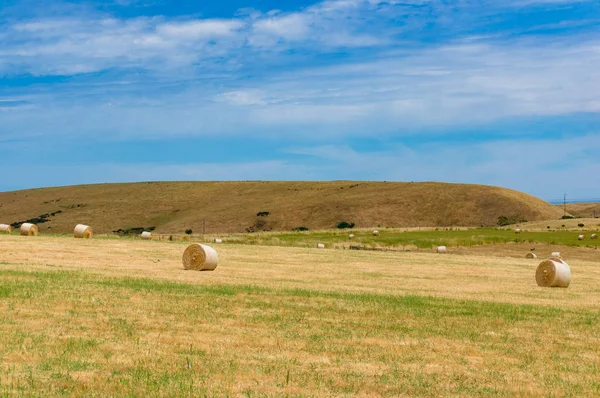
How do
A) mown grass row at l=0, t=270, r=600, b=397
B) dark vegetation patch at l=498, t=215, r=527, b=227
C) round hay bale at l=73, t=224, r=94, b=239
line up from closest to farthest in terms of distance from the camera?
mown grass row at l=0, t=270, r=600, b=397, round hay bale at l=73, t=224, r=94, b=239, dark vegetation patch at l=498, t=215, r=527, b=227

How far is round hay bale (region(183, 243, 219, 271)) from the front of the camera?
35.1 m

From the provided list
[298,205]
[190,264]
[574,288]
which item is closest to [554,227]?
[298,205]

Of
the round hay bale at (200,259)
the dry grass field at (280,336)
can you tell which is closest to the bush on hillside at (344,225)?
the round hay bale at (200,259)

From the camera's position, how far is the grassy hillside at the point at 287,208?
483 ft

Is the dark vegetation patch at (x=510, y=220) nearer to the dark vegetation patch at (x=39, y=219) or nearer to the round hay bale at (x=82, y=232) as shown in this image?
the round hay bale at (x=82, y=232)

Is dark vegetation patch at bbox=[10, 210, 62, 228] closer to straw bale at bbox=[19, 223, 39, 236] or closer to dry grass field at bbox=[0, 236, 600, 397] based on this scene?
straw bale at bbox=[19, 223, 39, 236]

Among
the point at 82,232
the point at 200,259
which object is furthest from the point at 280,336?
the point at 82,232

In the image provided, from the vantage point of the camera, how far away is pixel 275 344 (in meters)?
16.0

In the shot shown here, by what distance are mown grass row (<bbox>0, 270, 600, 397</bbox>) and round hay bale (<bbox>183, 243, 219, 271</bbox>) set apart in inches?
383

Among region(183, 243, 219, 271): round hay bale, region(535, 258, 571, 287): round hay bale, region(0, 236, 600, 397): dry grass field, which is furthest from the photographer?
region(183, 243, 219, 271): round hay bale

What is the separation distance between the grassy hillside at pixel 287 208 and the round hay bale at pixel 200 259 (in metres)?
107

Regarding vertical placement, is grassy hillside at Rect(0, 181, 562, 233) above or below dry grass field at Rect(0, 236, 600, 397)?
above

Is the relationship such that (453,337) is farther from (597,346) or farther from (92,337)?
(92,337)

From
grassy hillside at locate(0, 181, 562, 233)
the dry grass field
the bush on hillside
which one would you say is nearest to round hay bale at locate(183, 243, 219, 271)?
the dry grass field
